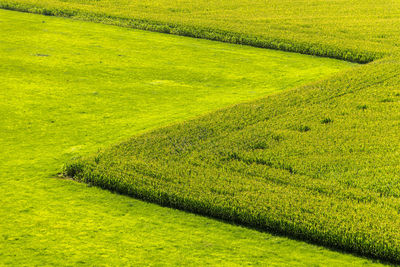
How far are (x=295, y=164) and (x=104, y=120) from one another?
9086mm

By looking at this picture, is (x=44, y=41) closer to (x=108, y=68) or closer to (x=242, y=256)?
(x=108, y=68)

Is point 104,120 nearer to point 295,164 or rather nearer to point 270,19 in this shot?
point 295,164

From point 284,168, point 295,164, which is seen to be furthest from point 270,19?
point 284,168

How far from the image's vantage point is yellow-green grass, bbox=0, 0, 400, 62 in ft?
117

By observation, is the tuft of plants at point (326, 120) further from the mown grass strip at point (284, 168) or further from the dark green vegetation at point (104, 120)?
the dark green vegetation at point (104, 120)

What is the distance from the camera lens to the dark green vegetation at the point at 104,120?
44.0ft

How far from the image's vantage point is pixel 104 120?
74.6 feet

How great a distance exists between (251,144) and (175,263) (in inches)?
286

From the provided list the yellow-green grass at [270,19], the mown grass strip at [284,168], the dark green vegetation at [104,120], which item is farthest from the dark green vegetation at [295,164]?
the yellow-green grass at [270,19]

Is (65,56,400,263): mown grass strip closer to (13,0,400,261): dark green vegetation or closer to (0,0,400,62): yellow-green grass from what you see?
(13,0,400,261): dark green vegetation

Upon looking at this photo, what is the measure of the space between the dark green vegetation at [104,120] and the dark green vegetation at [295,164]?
Result: 551 millimetres

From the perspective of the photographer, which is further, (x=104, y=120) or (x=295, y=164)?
(x=104, y=120)

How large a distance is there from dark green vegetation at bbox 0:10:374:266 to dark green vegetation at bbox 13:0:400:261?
55 centimetres

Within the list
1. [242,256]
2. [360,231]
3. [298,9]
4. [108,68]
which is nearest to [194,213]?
[242,256]
